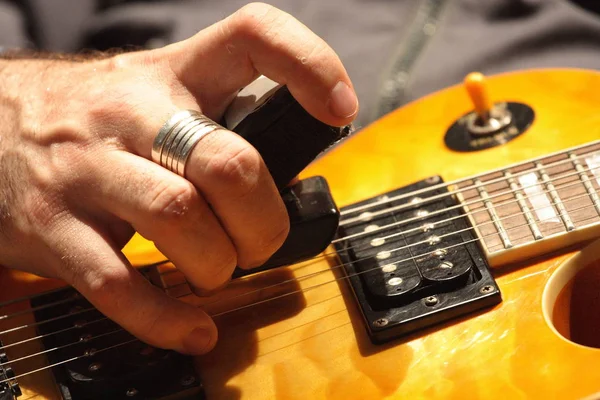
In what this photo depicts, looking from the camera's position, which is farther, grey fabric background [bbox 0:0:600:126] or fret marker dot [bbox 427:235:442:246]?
grey fabric background [bbox 0:0:600:126]

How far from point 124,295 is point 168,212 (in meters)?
0.11

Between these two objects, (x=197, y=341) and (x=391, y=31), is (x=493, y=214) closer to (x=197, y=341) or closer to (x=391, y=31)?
(x=197, y=341)

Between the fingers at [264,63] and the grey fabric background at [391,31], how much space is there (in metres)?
0.55

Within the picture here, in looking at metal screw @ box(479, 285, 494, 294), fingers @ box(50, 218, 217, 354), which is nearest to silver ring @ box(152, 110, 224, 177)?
fingers @ box(50, 218, 217, 354)

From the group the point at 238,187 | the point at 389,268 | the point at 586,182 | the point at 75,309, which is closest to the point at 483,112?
the point at 586,182

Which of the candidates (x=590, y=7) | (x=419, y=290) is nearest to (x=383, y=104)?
(x=590, y=7)

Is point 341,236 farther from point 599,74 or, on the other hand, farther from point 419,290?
point 599,74

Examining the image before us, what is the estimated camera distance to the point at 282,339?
815 millimetres

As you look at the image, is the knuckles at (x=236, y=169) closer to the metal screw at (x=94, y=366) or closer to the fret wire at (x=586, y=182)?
the metal screw at (x=94, y=366)

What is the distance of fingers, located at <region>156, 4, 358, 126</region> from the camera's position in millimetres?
738

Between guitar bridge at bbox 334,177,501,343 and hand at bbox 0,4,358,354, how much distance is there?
139 mm

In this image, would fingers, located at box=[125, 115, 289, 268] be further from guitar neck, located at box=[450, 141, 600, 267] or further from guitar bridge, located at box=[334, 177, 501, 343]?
guitar neck, located at box=[450, 141, 600, 267]

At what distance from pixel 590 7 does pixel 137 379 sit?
1138 mm

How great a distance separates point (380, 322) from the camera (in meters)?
0.79
